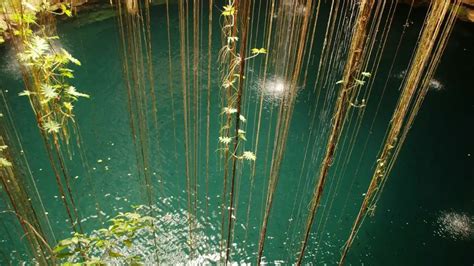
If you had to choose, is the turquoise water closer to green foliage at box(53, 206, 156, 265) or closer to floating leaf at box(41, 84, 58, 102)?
green foliage at box(53, 206, 156, 265)

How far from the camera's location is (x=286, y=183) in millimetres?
4660

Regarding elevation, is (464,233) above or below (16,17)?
below

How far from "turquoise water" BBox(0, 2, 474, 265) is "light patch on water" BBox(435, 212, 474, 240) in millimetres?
12

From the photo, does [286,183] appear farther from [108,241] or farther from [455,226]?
[108,241]

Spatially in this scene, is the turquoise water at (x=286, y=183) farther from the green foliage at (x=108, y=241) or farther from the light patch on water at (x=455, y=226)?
the green foliage at (x=108, y=241)

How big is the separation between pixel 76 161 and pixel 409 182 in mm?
4314

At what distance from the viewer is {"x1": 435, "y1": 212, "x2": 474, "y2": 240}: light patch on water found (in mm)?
4210

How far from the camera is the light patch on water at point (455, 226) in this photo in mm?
4210

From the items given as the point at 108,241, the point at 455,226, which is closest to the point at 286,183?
the point at 455,226

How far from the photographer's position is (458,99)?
685 cm

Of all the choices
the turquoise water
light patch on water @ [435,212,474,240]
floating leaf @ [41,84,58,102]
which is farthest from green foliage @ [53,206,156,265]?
light patch on water @ [435,212,474,240]

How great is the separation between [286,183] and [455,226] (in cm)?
205

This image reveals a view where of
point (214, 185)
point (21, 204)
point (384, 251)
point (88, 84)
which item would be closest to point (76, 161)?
point (214, 185)

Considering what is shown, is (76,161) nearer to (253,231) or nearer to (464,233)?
(253,231)
